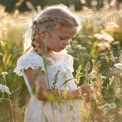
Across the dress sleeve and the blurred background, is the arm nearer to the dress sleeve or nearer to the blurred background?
the dress sleeve

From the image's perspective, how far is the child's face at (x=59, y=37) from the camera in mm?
3422

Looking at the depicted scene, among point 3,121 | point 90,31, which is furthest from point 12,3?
point 3,121

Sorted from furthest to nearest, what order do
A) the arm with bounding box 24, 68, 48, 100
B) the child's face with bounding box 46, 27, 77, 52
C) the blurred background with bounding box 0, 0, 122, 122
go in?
the child's face with bounding box 46, 27, 77, 52
the arm with bounding box 24, 68, 48, 100
the blurred background with bounding box 0, 0, 122, 122

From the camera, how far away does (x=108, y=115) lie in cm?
283

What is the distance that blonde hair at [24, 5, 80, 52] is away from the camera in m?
3.48

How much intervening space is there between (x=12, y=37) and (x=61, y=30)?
4.07 meters

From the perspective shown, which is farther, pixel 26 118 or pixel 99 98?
pixel 26 118

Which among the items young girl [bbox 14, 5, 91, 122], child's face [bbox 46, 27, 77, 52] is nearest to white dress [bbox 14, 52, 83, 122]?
young girl [bbox 14, 5, 91, 122]

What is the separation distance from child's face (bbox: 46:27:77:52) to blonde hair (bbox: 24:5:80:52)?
3 centimetres

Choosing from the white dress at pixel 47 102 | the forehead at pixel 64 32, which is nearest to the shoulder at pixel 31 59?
the white dress at pixel 47 102

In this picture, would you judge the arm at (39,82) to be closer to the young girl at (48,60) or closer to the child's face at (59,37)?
the young girl at (48,60)

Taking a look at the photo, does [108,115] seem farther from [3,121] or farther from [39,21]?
[3,121]

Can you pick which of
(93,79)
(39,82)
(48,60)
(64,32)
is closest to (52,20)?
(64,32)

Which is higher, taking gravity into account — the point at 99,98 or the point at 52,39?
the point at 52,39
